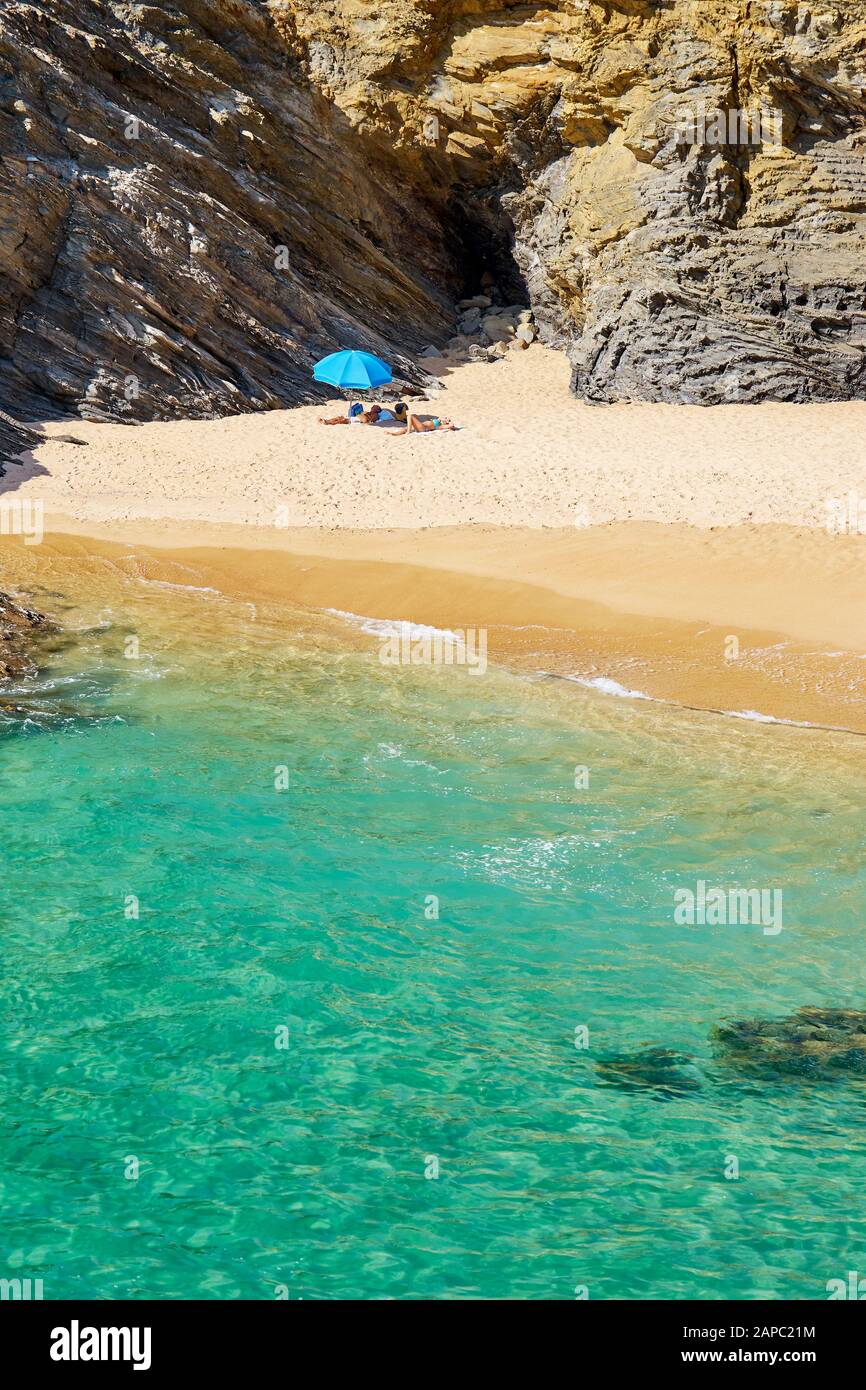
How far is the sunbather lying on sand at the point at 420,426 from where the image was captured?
19500 mm

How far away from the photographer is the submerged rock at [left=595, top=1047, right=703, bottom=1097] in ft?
17.1

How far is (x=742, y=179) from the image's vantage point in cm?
2089

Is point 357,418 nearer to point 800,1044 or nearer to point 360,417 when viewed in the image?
point 360,417

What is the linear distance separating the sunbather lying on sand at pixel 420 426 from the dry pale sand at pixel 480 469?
0.34 metres

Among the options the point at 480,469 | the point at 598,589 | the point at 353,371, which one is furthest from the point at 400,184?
the point at 598,589

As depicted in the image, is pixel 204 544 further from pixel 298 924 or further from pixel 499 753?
pixel 298 924

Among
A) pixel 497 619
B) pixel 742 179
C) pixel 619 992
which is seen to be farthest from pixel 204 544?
pixel 742 179

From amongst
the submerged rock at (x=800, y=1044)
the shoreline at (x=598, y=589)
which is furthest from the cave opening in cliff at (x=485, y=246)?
the submerged rock at (x=800, y=1044)

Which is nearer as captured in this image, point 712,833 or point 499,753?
point 712,833

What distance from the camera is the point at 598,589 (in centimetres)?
1300

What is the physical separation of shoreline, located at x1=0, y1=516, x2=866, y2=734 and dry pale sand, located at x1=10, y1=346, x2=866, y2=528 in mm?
634

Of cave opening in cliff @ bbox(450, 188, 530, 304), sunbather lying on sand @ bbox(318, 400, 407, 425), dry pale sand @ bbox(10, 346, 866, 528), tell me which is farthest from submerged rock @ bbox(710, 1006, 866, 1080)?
cave opening in cliff @ bbox(450, 188, 530, 304)

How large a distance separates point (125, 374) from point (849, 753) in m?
15.5

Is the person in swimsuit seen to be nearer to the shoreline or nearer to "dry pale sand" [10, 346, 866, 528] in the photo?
"dry pale sand" [10, 346, 866, 528]
